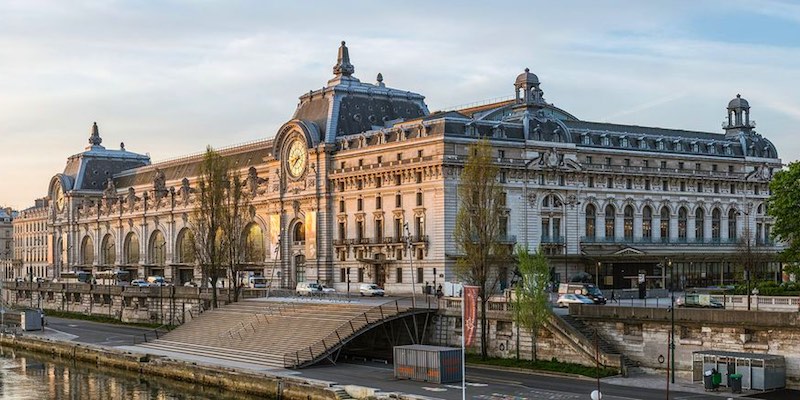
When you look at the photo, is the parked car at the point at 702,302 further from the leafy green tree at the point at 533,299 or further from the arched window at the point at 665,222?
the arched window at the point at 665,222

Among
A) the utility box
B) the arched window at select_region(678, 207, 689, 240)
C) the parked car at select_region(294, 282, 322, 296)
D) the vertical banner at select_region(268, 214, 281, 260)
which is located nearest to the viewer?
the parked car at select_region(294, 282, 322, 296)

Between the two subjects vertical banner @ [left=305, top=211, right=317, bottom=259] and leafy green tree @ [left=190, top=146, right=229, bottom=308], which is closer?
leafy green tree @ [left=190, top=146, right=229, bottom=308]

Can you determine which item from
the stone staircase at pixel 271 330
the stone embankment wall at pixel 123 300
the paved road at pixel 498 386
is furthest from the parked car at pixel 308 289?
the paved road at pixel 498 386

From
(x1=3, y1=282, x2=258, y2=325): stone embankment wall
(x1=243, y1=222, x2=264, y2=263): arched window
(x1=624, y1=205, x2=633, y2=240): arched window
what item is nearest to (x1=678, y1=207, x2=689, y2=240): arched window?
(x1=624, y1=205, x2=633, y2=240): arched window

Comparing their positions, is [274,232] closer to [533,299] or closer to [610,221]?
[610,221]

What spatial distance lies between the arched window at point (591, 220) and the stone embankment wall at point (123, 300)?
3859cm

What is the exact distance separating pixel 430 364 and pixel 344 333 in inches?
517

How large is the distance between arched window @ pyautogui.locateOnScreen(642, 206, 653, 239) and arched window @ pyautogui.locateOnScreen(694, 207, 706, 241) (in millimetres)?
7303

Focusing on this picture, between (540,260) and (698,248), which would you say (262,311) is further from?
(698,248)

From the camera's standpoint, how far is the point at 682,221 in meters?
134

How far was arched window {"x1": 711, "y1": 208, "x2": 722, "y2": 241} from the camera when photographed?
451ft

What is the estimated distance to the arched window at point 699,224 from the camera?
136m

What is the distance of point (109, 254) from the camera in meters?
191

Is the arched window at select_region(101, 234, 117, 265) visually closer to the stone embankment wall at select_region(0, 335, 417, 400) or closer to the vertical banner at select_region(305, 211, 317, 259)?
the vertical banner at select_region(305, 211, 317, 259)
